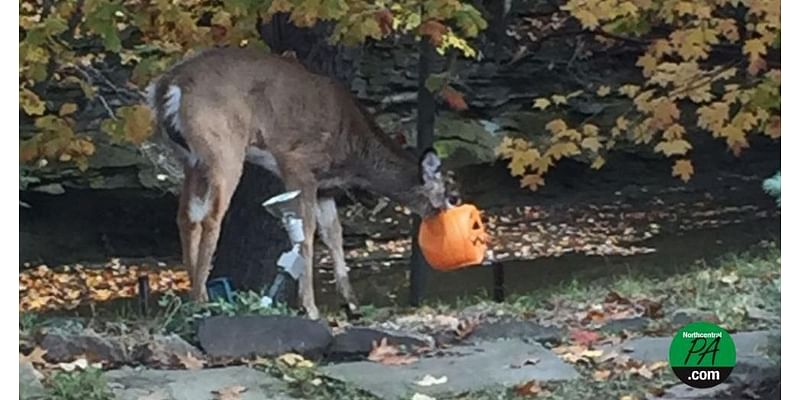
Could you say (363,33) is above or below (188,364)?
above

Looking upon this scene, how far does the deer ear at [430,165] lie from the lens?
456 cm

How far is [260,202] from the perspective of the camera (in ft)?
14.7

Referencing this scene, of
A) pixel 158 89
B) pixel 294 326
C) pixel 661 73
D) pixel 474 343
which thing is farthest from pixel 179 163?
pixel 661 73

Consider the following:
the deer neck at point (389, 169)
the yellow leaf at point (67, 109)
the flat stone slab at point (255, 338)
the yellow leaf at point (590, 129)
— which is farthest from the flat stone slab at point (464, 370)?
the yellow leaf at point (67, 109)

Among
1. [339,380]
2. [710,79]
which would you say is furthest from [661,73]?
[339,380]

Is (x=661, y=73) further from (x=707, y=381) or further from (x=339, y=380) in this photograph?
(x=339, y=380)

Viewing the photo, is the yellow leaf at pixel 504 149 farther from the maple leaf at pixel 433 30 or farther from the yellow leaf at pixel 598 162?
the maple leaf at pixel 433 30

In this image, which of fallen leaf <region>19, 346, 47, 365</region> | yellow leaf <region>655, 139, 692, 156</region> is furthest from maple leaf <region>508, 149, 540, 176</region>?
fallen leaf <region>19, 346, 47, 365</region>

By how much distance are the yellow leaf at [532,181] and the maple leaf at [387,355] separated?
0.65 m

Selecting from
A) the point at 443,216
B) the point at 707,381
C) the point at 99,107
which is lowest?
the point at 707,381

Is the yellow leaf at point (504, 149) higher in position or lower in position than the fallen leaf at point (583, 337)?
higher

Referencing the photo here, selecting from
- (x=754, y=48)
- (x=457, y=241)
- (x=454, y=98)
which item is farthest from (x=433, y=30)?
(x=754, y=48)

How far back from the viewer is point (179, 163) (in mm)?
4434

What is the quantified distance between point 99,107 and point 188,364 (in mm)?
835
